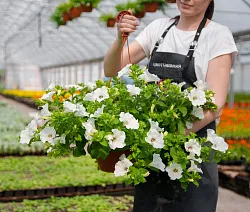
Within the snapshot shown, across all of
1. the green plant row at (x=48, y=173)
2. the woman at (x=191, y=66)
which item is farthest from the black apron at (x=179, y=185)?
the green plant row at (x=48, y=173)

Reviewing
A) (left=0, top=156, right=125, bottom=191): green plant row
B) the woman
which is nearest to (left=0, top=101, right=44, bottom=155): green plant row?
(left=0, top=156, right=125, bottom=191): green plant row

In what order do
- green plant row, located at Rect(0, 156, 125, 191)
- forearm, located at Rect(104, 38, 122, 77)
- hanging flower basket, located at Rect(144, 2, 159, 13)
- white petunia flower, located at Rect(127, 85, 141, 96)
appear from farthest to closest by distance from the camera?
hanging flower basket, located at Rect(144, 2, 159, 13) → green plant row, located at Rect(0, 156, 125, 191) → forearm, located at Rect(104, 38, 122, 77) → white petunia flower, located at Rect(127, 85, 141, 96)

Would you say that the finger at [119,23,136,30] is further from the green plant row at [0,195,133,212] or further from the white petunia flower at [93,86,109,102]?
the green plant row at [0,195,133,212]

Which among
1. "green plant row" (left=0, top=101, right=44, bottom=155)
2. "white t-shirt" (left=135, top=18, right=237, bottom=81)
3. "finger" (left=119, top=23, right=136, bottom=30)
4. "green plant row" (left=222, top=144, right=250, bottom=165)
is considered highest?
"finger" (left=119, top=23, right=136, bottom=30)

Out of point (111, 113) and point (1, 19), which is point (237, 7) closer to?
point (111, 113)

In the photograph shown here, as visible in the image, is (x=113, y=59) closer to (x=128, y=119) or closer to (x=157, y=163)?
(x=128, y=119)

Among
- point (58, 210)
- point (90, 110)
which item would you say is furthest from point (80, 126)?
point (58, 210)

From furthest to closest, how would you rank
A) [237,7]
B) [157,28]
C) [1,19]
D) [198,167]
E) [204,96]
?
1. [1,19]
2. [237,7]
3. [157,28]
4. [198,167]
5. [204,96]

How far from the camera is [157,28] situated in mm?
1948

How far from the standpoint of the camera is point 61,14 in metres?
6.39

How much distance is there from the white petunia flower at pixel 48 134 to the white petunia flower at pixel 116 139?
8.9 inches

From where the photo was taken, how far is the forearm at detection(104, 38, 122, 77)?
1.91 metres

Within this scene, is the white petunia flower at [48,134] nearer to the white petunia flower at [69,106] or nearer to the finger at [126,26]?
the white petunia flower at [69,106]

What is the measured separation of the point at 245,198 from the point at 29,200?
2.33 m
